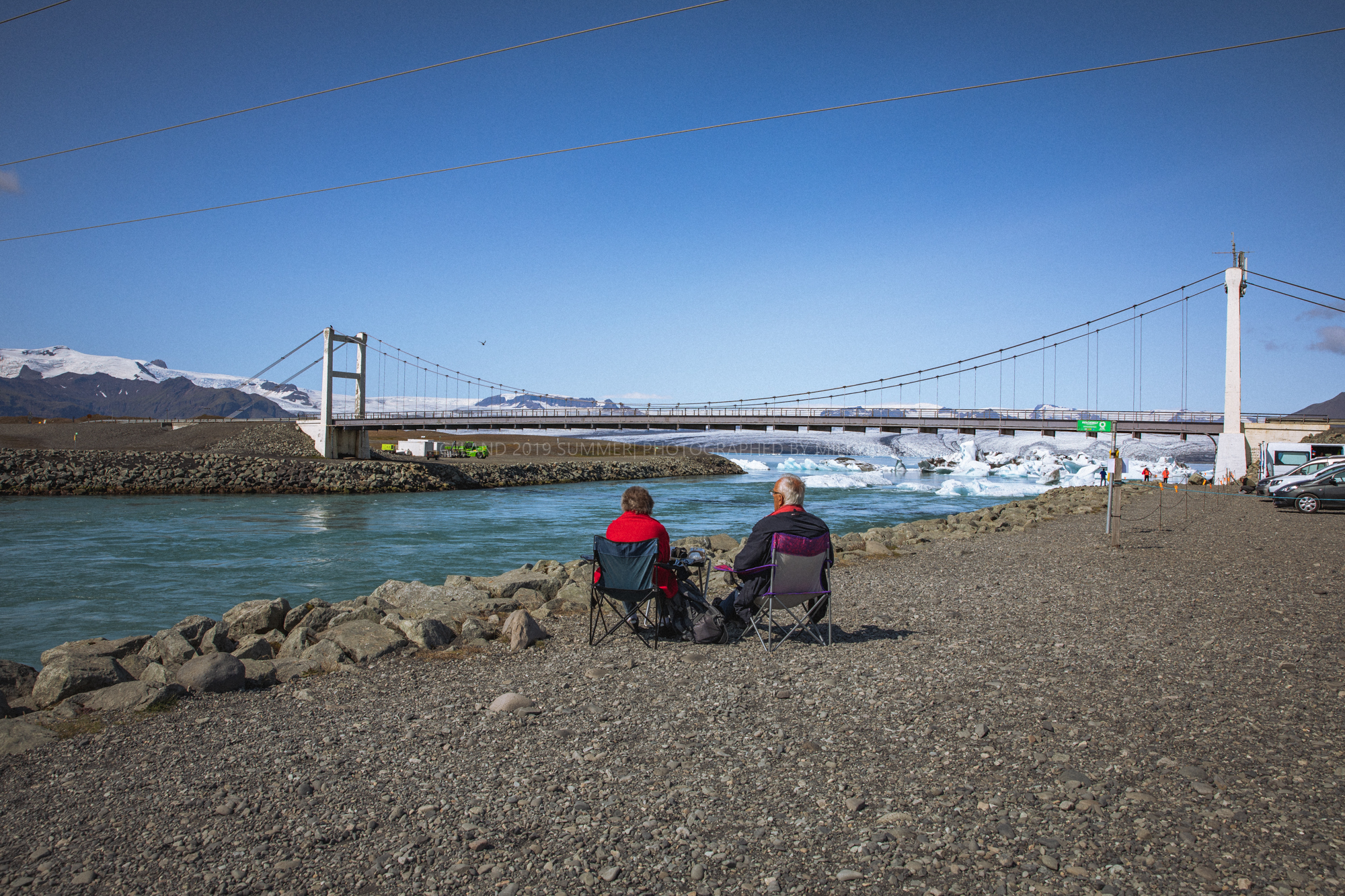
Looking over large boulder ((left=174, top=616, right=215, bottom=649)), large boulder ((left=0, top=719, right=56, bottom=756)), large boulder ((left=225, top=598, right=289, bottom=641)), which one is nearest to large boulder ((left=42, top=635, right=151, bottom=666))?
large boulder ((left=174, top=616, right=215, bottom=649))

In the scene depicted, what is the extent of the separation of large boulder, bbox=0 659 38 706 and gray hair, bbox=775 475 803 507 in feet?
16.3

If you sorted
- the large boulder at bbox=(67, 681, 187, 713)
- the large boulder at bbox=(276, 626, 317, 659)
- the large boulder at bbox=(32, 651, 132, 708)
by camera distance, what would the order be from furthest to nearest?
the large boulder at bbox=(276, 626, 317, 659)
the large boulder at bbox=(32, 651, 132, 708)
the large boulder at bbox=(67, 681, 187, 713)

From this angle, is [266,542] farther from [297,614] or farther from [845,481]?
[845,481]

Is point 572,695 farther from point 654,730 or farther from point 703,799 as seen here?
point 703,799

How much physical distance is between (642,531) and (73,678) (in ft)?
11.9

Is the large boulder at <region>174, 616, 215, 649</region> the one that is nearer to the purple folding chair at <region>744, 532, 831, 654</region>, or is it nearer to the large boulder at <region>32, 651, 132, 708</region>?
the large boulder at <region>32, 651, 132, 708</region>

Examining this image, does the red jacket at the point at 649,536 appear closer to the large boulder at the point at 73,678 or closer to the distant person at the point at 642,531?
the distant person at the point at 642,531

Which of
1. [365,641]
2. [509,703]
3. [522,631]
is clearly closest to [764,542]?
[522,631]

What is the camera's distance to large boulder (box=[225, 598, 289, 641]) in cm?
672

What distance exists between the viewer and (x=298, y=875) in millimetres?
2426

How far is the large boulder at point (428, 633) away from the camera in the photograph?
18.0 ft

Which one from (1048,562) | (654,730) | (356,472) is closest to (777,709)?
(654,730)

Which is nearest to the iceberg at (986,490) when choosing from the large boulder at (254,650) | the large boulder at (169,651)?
the large boulder at (254,650)

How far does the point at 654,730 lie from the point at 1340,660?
458 cm
